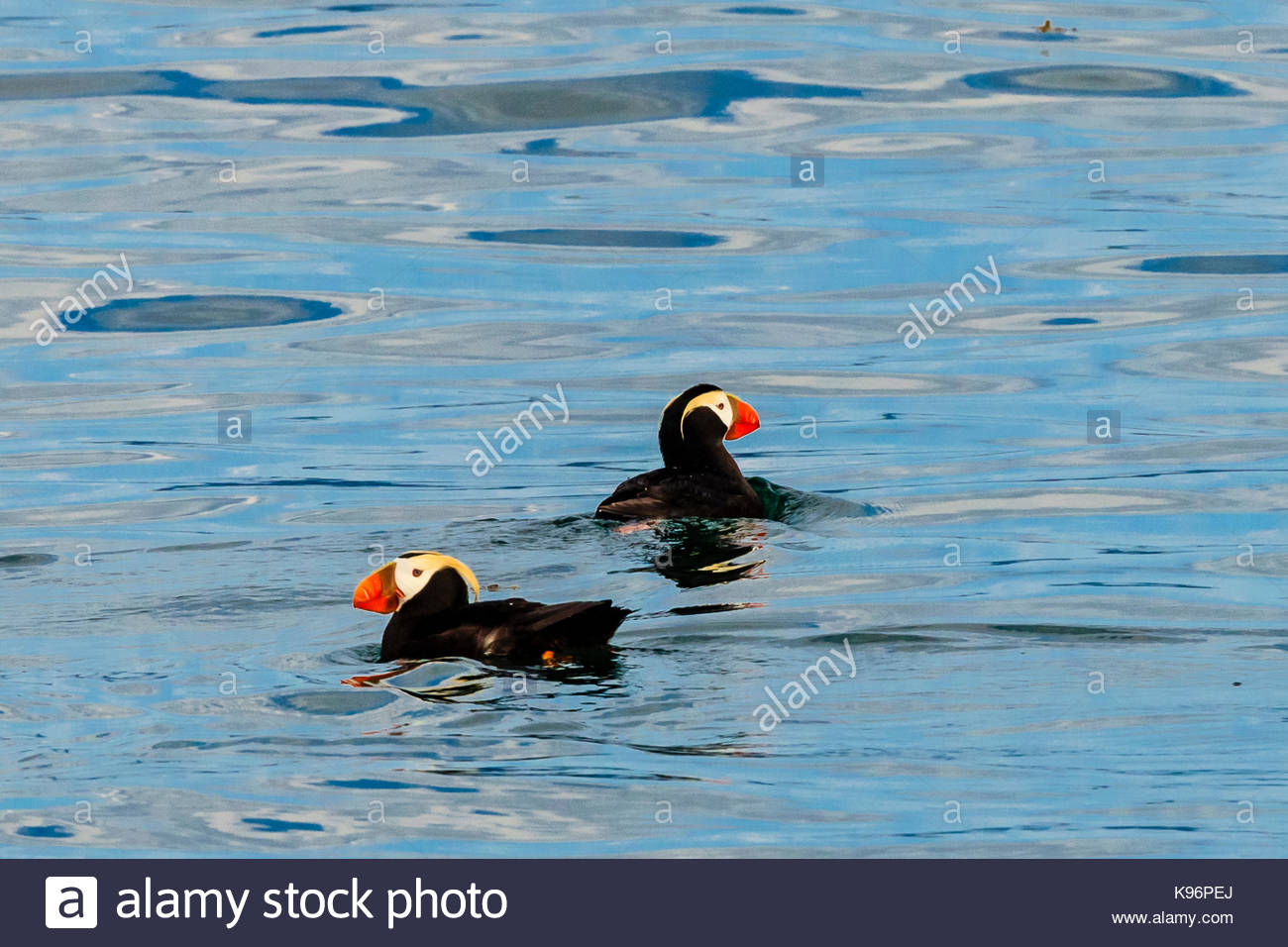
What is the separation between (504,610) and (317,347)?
1043 cm

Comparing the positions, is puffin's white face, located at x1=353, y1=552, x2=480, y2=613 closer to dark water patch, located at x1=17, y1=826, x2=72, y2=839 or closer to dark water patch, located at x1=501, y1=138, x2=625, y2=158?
dark water patch, located at x1=17, y1=826, x2=72, y2=839

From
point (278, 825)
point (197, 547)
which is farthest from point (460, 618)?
point (197, 547)

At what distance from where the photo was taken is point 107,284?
21.1m

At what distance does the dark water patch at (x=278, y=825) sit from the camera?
7.59 meters

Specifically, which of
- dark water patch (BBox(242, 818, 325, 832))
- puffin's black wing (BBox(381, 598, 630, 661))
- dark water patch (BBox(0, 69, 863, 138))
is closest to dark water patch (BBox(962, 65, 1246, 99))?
dark water patch (BBox(0, 69, 863, 138))

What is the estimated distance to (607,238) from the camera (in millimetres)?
22562

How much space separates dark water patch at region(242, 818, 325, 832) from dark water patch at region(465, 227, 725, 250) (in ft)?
48.8

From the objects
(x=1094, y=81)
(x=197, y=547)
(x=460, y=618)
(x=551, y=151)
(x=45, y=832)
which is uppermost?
(x=1094, y=81)

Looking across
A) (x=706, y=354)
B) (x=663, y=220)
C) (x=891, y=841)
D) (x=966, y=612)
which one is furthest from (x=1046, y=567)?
(x=663, y=220)

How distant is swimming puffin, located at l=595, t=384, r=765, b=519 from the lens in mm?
12281

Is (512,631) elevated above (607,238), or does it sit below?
below

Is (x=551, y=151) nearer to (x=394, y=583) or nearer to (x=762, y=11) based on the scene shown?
(x=762, y=11)

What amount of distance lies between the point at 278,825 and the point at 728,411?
5.75 meters

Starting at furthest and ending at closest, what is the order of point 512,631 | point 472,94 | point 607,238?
1. point 472,94
2. point 607,238
3. point 512,631
